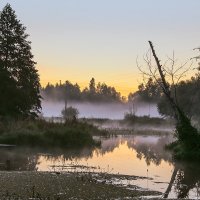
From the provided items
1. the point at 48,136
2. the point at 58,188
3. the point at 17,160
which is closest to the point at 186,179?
the point at 58,188

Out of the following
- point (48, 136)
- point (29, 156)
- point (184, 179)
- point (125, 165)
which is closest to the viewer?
point (184, 179)

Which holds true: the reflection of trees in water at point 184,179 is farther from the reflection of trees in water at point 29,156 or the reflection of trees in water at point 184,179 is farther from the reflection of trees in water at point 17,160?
the reflection of trees in water at point 17,160

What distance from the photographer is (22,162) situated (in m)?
30.3

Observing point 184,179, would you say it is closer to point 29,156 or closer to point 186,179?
point 186,179

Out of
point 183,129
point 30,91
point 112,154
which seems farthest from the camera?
point 30,91

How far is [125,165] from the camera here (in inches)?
1192

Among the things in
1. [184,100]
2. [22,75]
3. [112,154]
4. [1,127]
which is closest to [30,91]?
[22,75]

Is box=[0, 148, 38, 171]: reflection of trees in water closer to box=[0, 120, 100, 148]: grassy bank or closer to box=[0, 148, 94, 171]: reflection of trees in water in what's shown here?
box=[0, 148, 94, 171]: reflection of trees in water

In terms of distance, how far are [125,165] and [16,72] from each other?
36034mm

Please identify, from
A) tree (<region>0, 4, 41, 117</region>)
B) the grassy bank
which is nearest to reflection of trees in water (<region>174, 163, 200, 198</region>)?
the grassy bank

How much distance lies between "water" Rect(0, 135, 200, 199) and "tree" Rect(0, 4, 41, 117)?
856 inches

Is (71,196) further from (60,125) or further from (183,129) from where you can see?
(60,125)

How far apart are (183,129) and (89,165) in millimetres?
8572

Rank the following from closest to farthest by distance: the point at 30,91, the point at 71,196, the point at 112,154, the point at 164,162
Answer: the point at 71,196, the point at 164,162, the point at 112,154, the point at 30,91
